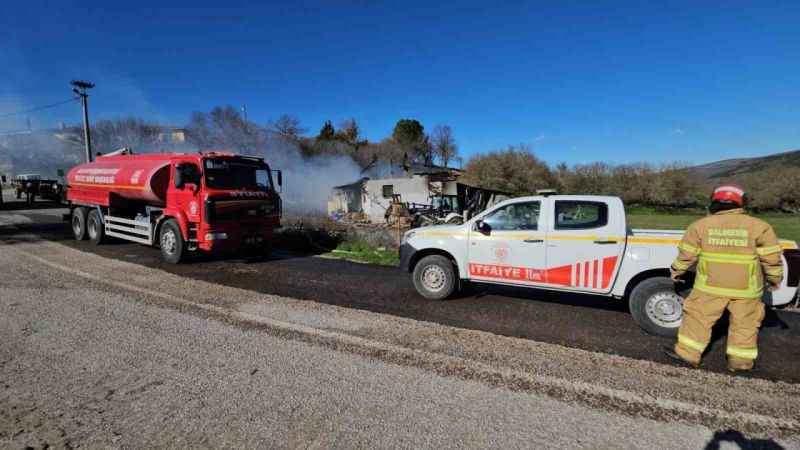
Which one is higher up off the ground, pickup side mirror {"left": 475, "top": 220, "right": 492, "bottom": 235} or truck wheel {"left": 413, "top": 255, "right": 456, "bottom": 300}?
pickup side mirror {"left": 475, "top": 220, "right": 492, "bottom": 235}

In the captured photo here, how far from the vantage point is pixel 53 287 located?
21.6 feet

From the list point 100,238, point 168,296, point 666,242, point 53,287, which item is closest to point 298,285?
point 168,296

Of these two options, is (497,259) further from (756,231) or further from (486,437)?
(486,437)

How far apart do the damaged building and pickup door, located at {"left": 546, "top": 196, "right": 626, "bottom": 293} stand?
14858 mm

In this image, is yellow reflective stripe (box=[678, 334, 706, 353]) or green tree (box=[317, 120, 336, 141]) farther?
green tree (box=[317, 120, 336, 141])

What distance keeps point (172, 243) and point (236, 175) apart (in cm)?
215

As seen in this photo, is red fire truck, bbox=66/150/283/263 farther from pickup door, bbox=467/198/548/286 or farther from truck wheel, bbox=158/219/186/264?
pickup door, bbox=467/198/548/286

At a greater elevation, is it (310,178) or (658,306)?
(310,178)

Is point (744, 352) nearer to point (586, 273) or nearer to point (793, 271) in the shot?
point (793, 271)

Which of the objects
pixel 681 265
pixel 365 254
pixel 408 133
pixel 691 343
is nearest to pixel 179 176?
pixel 365 254

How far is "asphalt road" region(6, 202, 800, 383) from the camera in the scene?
4.27m

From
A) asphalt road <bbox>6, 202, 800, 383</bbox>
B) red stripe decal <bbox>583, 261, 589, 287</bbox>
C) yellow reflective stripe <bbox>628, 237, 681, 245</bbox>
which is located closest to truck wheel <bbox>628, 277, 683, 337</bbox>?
asphalt road <bbox>6, 202, 800, 383</bbox>

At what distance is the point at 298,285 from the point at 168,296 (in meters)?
2.08

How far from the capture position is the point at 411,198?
2594 centimetres
